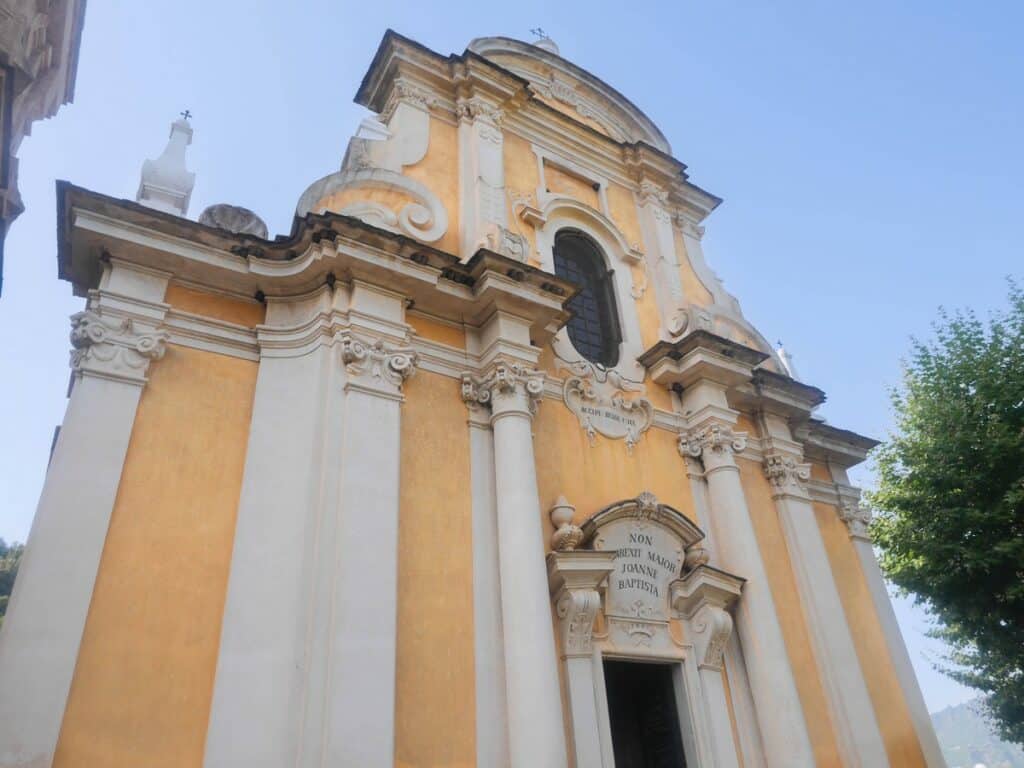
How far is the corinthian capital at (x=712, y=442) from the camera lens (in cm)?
1009

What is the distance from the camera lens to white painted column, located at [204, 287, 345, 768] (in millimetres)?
5992

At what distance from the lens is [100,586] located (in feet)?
19.9

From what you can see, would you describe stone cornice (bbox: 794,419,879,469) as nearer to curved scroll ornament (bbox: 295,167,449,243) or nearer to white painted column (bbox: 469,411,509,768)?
white painted column (bbox: 469,411,509,768)

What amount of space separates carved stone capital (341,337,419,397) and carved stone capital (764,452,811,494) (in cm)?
569

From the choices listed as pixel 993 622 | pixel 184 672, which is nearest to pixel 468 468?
pixel 184 672

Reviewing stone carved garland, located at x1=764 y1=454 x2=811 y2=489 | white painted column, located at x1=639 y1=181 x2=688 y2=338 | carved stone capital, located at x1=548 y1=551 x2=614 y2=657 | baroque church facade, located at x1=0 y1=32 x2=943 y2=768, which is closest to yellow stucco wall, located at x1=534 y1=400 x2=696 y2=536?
baroque church facade, located at x1=0 y1=32 x2=943 y2=768

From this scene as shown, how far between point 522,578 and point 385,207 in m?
4.69

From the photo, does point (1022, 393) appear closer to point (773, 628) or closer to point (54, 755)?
point (773, 628)

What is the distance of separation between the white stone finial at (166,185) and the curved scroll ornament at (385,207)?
4.05 feet

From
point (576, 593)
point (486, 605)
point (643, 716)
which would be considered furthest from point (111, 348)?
point (643, 716)

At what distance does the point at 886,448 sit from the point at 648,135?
6.99 meters

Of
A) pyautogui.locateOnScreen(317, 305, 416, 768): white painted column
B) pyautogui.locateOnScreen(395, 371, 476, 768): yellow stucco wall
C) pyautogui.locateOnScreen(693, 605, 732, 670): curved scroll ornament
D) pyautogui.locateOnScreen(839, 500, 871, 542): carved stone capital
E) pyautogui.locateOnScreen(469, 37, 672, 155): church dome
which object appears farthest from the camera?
pyautogui.locateOnScreen(469, 37, 672, 155): church dome

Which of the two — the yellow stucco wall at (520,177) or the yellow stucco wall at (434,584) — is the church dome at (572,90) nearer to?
the yellow stucco wall at (520,177)

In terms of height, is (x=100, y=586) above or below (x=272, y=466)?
below
